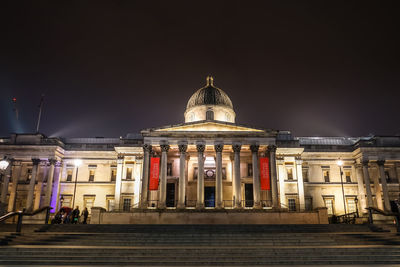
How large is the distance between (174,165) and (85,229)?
16.4 m

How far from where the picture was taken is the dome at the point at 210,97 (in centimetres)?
4312

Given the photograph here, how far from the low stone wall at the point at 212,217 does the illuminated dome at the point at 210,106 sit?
49.2 feet

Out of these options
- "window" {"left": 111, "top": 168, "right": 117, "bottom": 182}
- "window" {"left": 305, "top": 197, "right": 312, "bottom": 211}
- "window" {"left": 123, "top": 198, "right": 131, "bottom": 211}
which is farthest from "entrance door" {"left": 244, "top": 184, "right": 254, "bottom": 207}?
"window" {"left": 111, "top": 168, "right": 117, "bottom": 182}

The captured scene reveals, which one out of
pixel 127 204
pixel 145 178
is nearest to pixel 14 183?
pixel 127 204

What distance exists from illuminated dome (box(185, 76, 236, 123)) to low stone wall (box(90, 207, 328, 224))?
14994 millimetres

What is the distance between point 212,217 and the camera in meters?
30.6

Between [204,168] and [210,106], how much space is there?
894 cm

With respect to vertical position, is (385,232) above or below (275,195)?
below

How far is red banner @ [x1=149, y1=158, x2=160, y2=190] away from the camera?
32.9 metres

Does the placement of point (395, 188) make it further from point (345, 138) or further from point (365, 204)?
point (345, 138)

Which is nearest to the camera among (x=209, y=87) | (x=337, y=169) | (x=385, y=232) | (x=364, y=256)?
(x=364, y=256)

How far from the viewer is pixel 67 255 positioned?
15.6 m

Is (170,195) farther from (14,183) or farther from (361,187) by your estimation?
(361,187)

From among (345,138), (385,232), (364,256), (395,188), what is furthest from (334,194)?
(364,256)
